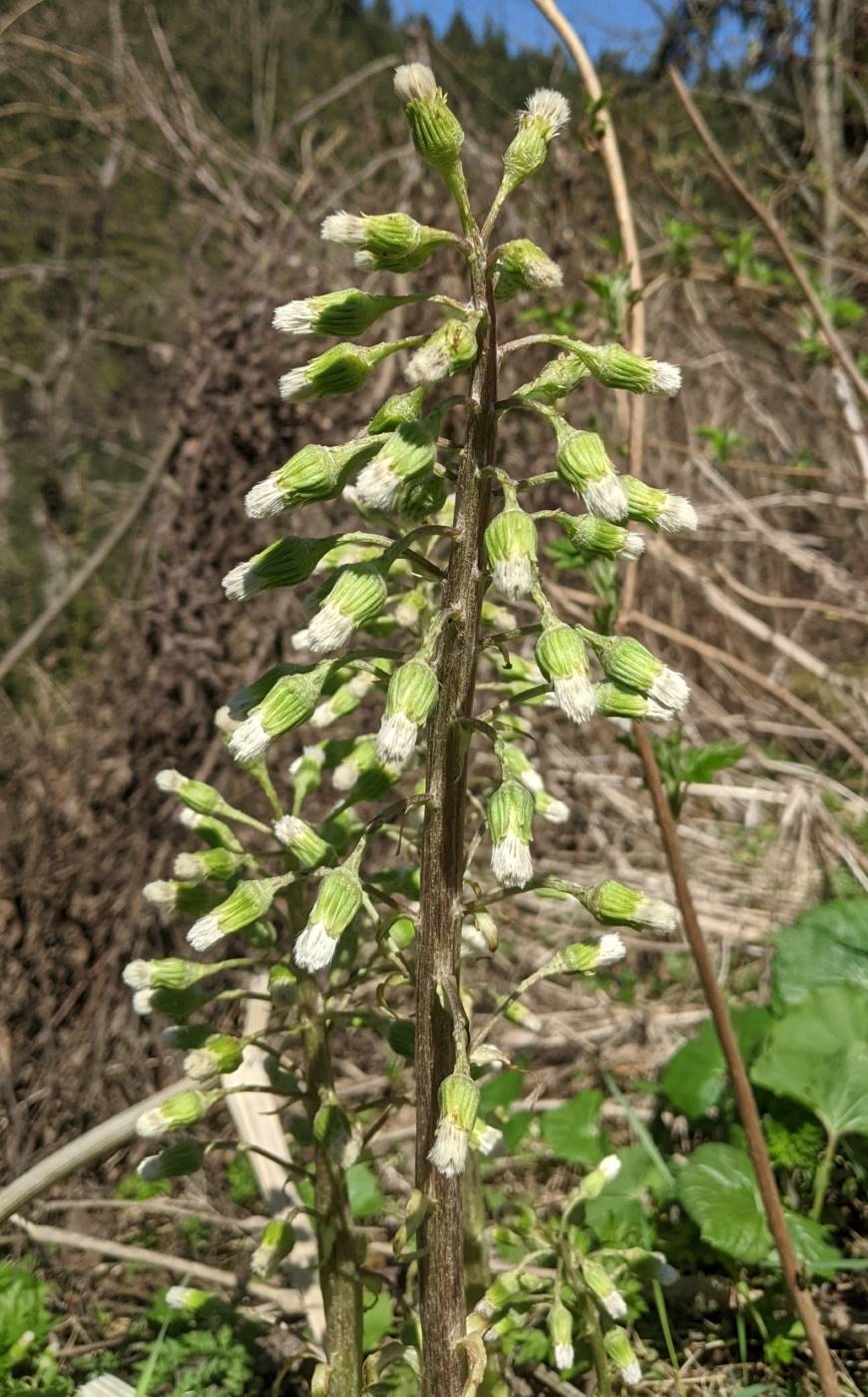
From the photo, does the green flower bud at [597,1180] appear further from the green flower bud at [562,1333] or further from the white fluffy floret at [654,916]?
the white fluffy floret at [654,916]

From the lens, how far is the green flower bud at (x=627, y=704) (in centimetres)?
144

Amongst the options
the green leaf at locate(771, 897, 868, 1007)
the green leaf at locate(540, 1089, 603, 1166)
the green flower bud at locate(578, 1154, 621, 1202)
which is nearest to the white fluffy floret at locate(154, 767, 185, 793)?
the green flower bud at locate(578, 1154, 621, 1202)

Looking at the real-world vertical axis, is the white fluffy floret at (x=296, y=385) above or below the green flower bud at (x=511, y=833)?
above

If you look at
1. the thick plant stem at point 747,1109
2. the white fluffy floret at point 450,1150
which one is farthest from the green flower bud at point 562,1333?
the white fluffy floret at point 450,1150

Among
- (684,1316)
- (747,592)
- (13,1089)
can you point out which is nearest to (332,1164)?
(684,1316)

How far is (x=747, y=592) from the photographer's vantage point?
4.43 metres

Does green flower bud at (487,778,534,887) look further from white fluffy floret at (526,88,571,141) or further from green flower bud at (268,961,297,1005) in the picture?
white fluffy floret at (526,88,571,141)

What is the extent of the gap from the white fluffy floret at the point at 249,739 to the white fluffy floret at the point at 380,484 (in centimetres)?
34

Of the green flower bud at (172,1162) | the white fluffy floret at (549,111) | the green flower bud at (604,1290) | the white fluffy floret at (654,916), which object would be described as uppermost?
the white fluffy floret at (549,111)

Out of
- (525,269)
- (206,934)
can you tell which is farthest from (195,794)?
(525,269)

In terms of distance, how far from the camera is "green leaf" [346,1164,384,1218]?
7.83 ft

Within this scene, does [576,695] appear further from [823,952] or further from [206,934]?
[823,952]

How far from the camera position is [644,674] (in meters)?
1.44

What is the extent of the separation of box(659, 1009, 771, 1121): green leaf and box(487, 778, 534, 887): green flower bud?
1447mm
